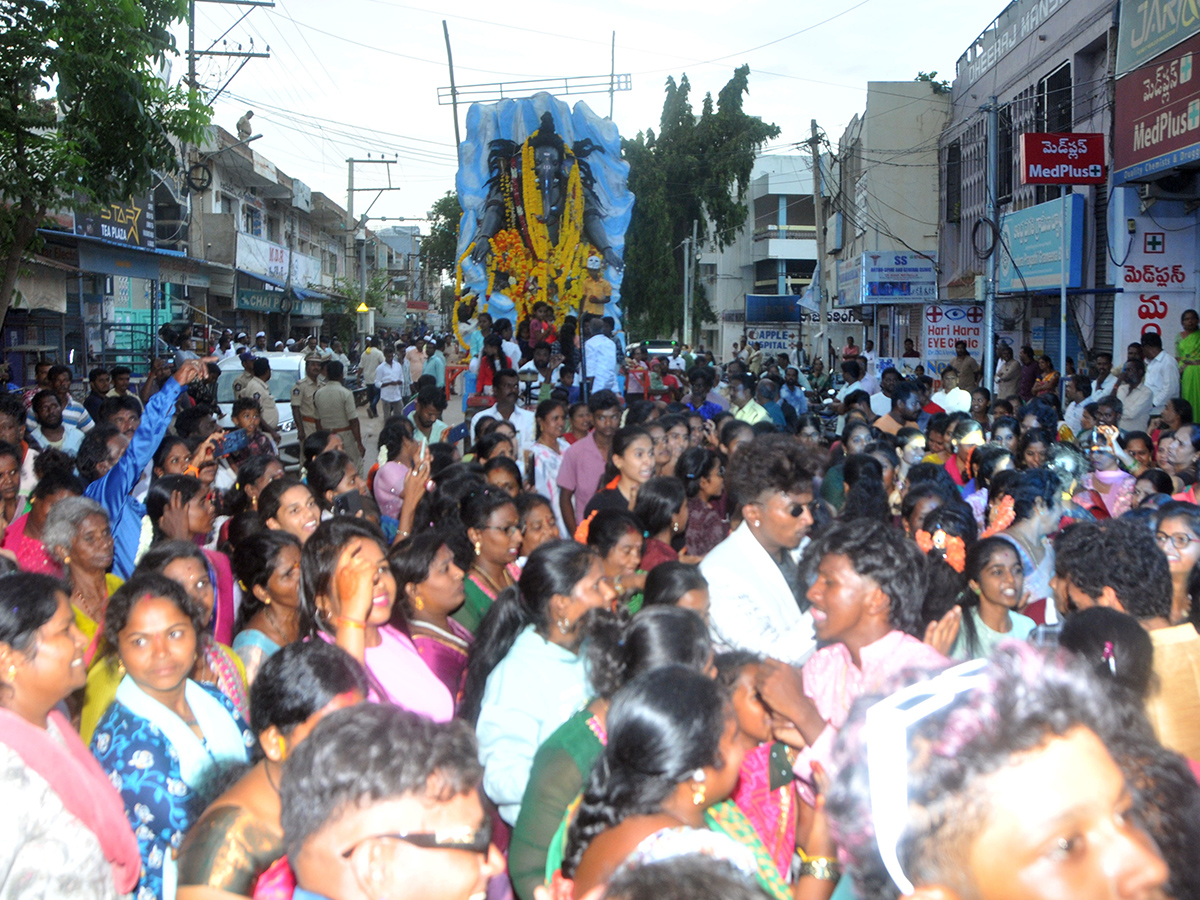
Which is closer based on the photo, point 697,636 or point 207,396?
point 697,636

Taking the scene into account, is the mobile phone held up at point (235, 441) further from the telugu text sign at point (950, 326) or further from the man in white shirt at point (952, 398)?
the telugu text sign at point (950, 326)

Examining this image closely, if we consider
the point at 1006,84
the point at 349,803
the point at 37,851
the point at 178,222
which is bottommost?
the point at 37,851

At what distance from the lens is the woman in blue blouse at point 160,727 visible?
2.70 meters

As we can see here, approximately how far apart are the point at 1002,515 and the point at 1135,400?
241 inches

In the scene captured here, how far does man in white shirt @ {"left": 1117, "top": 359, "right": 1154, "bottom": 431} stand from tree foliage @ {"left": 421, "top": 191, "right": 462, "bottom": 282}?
38.4 meters

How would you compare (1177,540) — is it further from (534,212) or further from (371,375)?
(371,375)

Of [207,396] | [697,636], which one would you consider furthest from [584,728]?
[207,396]

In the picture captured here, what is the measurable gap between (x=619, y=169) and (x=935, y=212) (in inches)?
478

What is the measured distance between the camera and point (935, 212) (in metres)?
A: 25.9

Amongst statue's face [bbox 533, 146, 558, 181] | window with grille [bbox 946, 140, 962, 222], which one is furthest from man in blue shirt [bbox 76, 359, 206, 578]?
window with grille [bbox 946, 140, 962, 222]

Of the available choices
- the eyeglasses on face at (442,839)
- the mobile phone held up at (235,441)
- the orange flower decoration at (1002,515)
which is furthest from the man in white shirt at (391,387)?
the eyeglasses on face at (442,839)

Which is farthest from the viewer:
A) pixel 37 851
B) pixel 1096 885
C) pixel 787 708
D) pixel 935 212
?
pixel 935 212

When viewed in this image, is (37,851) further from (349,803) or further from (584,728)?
(584,728)

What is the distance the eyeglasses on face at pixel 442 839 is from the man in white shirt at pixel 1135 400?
10.0 meters
